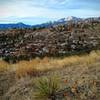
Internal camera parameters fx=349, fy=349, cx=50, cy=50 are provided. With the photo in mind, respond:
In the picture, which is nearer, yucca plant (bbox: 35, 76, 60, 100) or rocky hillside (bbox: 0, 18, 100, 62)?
yucca plant (bbox: 35, 76, 60, 100)

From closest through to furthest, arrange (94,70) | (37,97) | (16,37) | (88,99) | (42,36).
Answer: (88,99)
(37,97)
(94,70)
(42,36)
(16,37)

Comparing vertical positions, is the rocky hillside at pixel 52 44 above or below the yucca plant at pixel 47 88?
below

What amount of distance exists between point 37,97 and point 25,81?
2302mm

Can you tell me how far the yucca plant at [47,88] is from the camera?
32.1 ft

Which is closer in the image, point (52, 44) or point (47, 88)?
point (47, 88)

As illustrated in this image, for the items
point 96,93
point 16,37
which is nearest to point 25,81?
point 96,93

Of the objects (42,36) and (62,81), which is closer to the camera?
(62,81)

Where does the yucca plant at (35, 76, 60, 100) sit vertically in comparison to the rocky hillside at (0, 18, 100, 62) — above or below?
above

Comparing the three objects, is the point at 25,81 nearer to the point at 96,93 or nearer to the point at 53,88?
the point at 53,88

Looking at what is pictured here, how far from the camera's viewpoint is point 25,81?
1205cm

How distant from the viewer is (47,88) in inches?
388

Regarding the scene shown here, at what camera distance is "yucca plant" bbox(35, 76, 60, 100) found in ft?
32.1

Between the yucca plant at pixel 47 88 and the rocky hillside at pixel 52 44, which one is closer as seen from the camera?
the yucca plant at pixel 47 88

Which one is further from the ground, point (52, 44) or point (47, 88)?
point (47, 88)
